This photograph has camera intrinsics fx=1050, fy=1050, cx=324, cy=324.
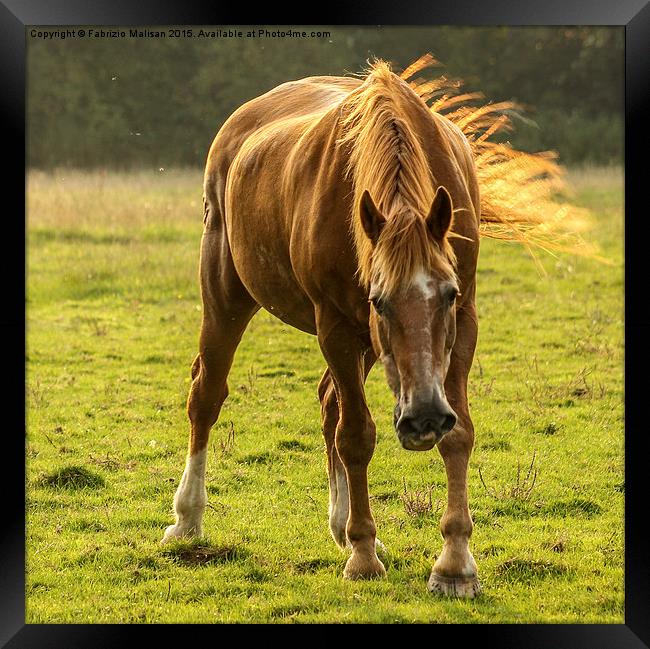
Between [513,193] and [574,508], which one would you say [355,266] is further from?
[574,508]

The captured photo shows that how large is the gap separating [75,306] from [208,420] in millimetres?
6314

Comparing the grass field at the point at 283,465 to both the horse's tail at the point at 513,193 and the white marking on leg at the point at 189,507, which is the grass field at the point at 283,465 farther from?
the horse's tail at the point at 513,193

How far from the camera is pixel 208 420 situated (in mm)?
6410

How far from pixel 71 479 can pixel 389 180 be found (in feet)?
12.0

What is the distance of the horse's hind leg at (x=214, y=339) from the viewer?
21.0 feet

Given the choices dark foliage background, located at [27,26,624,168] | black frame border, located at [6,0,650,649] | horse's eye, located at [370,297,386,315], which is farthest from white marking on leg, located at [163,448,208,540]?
dark foliage background, located at [27,26,624,168]

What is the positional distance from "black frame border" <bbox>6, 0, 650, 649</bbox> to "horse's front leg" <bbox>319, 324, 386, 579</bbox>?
3.34 feet

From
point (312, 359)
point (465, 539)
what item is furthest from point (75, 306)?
point (465, 539)

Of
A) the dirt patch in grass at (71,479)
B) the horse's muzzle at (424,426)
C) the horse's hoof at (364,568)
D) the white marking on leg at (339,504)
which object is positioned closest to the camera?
the horse's muzzle at (424,426)

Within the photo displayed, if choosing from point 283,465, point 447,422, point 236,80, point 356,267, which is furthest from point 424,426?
point 236,80

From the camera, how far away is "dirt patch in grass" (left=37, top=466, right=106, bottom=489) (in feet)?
23.1

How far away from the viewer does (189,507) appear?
614 cm

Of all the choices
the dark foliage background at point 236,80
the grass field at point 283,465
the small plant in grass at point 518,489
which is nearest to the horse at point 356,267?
the grass field at point 283,465

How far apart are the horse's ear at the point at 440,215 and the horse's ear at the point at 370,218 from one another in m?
0.20
